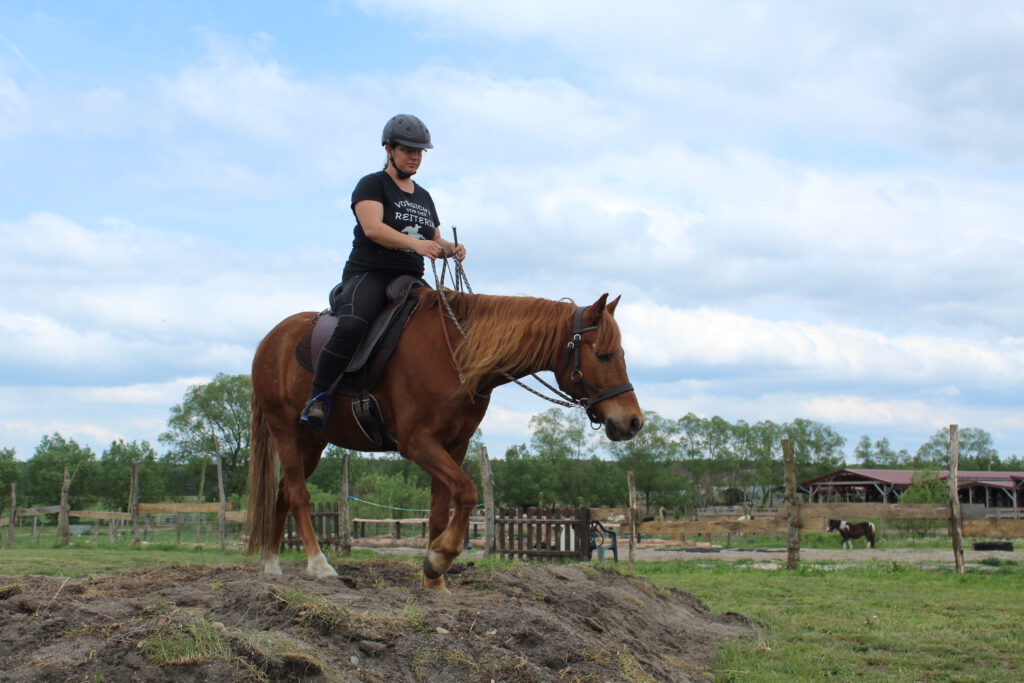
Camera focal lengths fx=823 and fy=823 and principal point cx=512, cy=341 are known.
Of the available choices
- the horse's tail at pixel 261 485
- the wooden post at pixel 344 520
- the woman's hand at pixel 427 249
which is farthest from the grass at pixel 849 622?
the wooden post at pixel 344 520

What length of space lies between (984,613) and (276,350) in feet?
25.9

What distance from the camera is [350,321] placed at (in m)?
5.86

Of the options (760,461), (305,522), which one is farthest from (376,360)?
(760,461)

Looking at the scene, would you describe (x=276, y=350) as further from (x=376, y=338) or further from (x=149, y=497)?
(x=149, y=497)

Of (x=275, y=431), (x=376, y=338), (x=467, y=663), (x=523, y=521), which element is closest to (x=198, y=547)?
(x=523, y=521)

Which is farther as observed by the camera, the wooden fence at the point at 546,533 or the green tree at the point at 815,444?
the green tree at the point at 815,444

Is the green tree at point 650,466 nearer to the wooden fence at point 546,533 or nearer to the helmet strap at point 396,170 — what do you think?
the wooden fence at point 546,533

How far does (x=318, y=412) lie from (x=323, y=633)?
210 cm

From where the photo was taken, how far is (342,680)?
12.1ft

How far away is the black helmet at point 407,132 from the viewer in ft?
20.4

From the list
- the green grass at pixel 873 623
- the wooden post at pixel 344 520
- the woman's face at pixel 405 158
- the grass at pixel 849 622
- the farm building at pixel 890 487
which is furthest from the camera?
the farm building at pixel 890 487

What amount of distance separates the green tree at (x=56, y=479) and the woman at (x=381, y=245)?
40.7 metres

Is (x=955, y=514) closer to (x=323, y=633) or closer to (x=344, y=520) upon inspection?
(x=344, y=520)

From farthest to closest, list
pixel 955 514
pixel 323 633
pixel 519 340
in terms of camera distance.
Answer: pixel 955 514
pixel 519 340
pixel 323 633
